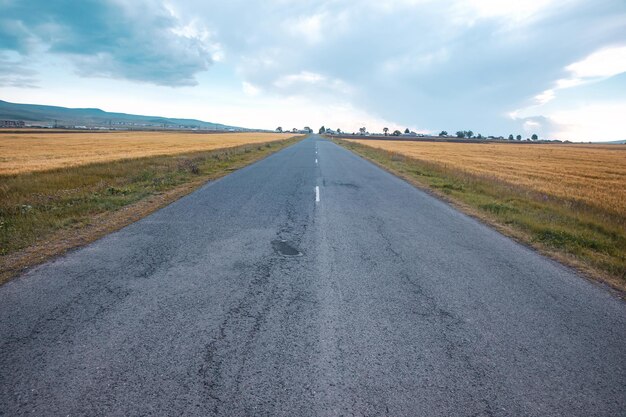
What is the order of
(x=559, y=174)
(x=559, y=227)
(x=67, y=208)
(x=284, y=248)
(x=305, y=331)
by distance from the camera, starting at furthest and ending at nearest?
(x=559, y=174), (x=67, y=208), (x=559, y=227), (x=284, y=248), (x=305, y=331)

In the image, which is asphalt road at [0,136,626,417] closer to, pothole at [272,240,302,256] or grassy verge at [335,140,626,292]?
pothole at [272,240,302,256]

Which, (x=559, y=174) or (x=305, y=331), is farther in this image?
(x=559, y=174)

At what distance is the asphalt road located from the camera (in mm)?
2727

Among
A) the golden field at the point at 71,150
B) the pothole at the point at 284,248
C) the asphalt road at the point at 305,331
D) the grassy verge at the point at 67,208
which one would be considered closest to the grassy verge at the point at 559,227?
the asphalt road at the point at 305,331

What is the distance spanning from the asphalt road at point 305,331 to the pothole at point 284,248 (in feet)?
0.24

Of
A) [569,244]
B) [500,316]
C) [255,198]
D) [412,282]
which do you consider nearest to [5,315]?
[412,282]

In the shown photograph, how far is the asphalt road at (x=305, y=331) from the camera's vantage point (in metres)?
2.73

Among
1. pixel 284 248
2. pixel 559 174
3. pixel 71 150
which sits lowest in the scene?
pixel 71 150

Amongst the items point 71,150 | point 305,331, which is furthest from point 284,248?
point 71,150

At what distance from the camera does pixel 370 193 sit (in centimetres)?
1227

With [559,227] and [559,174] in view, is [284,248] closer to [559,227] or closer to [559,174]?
[559,227]

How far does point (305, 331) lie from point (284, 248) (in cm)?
A: 272

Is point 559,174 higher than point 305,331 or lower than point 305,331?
higher

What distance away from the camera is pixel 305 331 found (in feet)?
11.8
